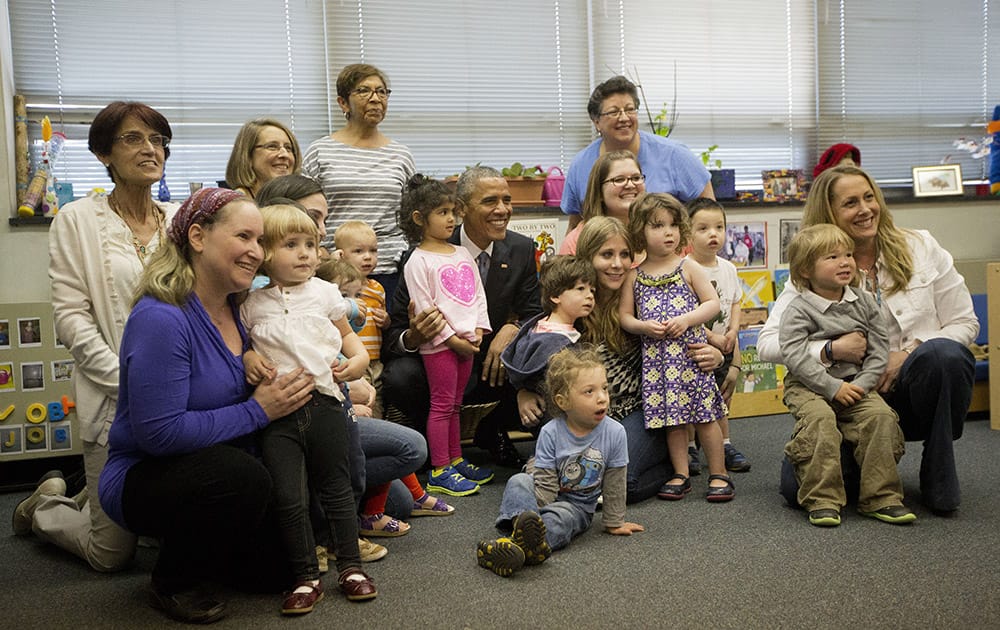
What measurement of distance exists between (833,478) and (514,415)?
127 centimetres

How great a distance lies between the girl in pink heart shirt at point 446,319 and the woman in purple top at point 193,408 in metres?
1.04

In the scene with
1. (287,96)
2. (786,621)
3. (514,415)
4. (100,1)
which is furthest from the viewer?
(287,96)

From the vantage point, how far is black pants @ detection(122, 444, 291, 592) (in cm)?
190

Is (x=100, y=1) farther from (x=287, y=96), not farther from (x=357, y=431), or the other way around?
(x=357, y=431)

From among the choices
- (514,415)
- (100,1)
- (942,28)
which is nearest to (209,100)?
(100,1)

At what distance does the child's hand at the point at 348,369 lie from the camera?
2.21 m

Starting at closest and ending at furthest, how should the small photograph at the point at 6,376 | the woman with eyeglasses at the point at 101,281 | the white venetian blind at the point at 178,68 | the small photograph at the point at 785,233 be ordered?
1. the woman with eyeglasses at the point at 101,281
2. the small photograph at the point at 6,376
3. the white venetian blind at the point at 178,68
4. the small photograph at the point at 785,233

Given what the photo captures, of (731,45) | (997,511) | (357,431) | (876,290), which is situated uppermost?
(731,45)

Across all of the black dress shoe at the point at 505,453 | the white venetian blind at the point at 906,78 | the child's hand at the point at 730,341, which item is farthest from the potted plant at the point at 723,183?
the black dress shoe at the point at 505,453

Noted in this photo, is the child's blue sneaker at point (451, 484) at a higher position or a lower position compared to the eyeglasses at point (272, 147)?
lower

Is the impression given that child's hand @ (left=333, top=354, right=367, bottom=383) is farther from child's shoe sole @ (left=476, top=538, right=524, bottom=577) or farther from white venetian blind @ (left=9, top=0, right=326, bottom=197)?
white venetian blind @ (left=9, top=0, right=326, bottom=197)

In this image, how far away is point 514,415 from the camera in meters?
3.48

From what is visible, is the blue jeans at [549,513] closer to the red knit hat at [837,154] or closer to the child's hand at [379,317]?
the child's hand at [379,317]

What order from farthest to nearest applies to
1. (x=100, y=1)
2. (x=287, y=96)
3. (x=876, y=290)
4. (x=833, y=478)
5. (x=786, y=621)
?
(x=287, y=96) → (x=100, y=1) → (x=876, y=290) → (x=833, y=478) → (x=786, y=621)
